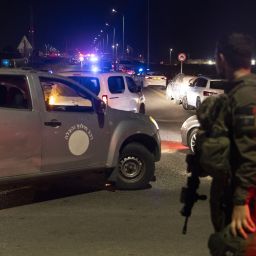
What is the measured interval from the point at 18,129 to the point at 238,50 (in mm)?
4130

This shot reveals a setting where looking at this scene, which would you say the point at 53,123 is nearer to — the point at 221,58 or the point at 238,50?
the point at 221,58

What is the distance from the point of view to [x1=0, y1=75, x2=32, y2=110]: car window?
6.86 metres

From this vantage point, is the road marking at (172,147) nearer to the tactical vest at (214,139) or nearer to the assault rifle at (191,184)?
the assault rifle at (191,184)

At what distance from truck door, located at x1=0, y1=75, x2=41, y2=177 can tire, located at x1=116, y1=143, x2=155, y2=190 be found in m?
1.60

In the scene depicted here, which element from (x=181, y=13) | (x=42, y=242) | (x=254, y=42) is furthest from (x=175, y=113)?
(x=181, y=13)

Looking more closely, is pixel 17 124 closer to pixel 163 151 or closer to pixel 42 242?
pixel 42 242

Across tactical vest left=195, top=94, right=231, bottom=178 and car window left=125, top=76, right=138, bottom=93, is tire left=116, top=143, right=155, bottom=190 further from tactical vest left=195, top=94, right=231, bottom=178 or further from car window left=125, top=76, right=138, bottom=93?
car window left=125, top=76, right=138, bottom=93

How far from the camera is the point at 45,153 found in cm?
693

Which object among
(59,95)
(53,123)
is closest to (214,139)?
(53,123)

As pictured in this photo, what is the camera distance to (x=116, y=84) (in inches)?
596

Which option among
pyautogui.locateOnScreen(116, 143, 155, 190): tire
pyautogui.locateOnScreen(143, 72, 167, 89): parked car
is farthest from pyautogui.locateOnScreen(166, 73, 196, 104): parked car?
pyautogui.locateOnScreen(116, 143, 155, 190): tire

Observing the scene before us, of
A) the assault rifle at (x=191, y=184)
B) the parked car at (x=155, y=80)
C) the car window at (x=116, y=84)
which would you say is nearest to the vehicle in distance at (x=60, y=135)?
the assault rifle at (x=191, y=184)

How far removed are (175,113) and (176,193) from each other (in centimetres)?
1406

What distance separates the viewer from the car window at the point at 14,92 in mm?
6859
